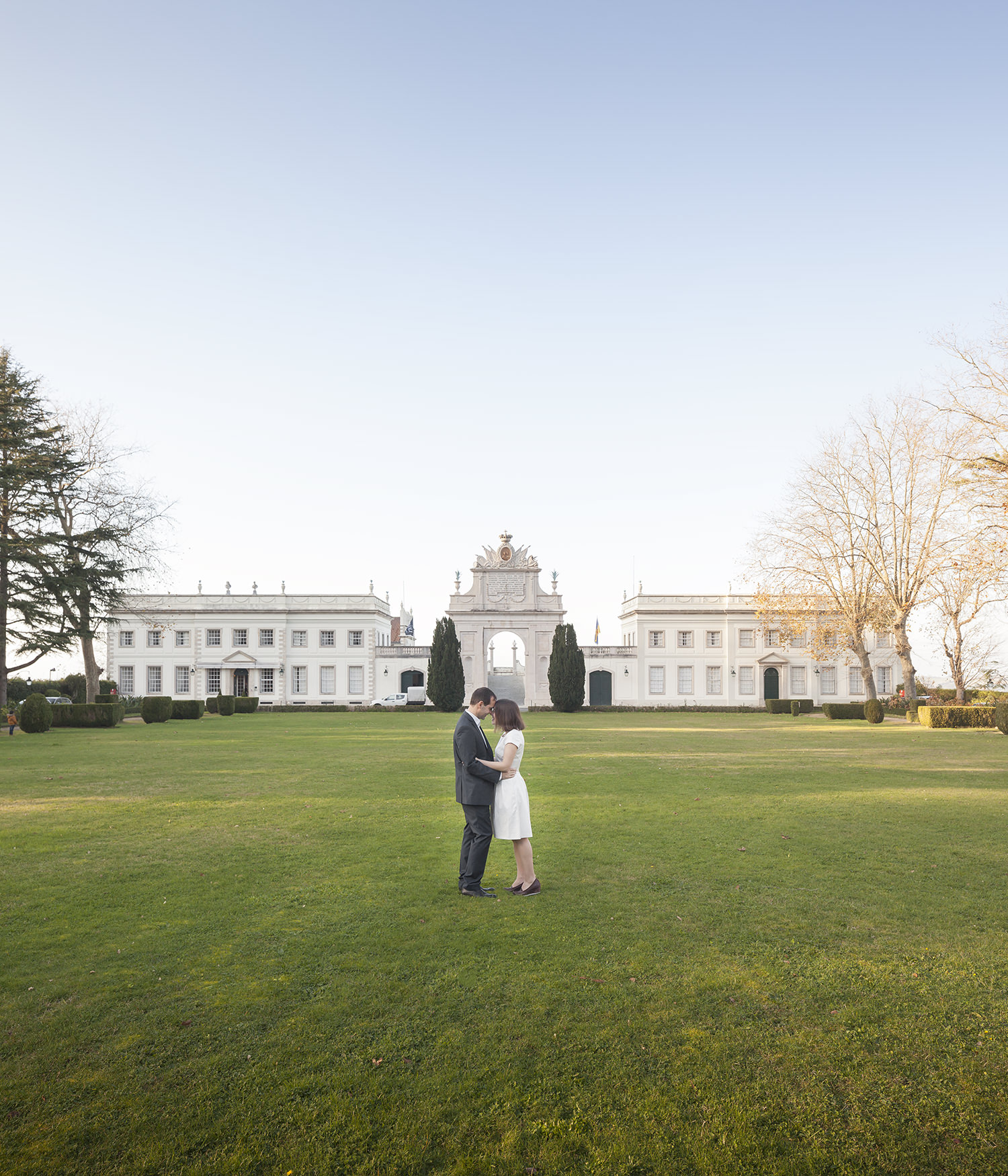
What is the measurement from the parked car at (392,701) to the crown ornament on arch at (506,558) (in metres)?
9.98

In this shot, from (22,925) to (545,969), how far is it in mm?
4180

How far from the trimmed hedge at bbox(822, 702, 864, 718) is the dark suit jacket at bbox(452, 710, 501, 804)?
35.7m

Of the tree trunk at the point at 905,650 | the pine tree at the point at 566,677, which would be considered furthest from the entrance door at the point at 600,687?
the tree trunk at the point at 905,650

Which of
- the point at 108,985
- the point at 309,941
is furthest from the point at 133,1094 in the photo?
the point at 309,941

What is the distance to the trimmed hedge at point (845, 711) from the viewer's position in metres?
38.7

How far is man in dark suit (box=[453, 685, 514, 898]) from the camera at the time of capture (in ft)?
22.8

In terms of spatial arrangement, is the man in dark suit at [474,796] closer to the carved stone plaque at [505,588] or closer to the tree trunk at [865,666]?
the tree trunk at [865,666]

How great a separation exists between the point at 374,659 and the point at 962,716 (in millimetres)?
36760

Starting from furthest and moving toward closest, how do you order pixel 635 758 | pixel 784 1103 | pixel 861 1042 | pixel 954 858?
pixel 635 758 < pixel 954 858 < pixel 861 1042 < pixel 784 1103

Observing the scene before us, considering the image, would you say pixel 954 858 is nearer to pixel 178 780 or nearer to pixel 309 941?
pixel 309 941

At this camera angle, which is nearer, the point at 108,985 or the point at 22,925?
the point at 108,985

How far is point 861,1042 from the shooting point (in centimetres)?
424

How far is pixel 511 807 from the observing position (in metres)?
6.92

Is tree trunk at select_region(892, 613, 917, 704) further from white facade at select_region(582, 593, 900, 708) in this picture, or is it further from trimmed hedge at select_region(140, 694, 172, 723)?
trimmed hedge at select_region(140, 694, 172, 723)
